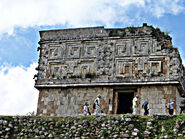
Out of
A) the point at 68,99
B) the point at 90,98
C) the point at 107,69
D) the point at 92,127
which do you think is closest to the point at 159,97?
the point at 107,69

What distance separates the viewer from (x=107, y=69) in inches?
883

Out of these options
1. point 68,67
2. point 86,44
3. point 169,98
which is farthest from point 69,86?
point 169,98

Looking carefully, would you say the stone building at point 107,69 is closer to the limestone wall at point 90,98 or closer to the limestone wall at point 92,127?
the limestone wall at point 90,98

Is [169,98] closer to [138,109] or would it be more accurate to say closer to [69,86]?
[138,109]

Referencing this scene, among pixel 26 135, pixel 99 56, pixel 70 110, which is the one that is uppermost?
pixel 99 56

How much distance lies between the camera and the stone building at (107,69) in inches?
843

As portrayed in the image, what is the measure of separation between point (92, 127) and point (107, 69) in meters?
6.87

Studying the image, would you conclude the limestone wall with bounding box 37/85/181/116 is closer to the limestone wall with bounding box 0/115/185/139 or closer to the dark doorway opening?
the dark doorway opening

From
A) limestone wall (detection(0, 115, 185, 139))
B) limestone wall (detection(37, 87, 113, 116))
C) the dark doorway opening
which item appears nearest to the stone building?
limestone wall (detection(37, 87, 113, 116))

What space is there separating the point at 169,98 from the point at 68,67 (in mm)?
6184

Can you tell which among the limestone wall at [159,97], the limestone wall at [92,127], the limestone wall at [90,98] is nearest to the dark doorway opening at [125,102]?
the limestone wall at [90,98]

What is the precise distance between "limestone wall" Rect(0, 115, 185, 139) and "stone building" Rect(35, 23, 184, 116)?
5052mm

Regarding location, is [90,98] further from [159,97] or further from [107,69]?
[159,97]

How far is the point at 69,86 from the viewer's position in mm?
22625
